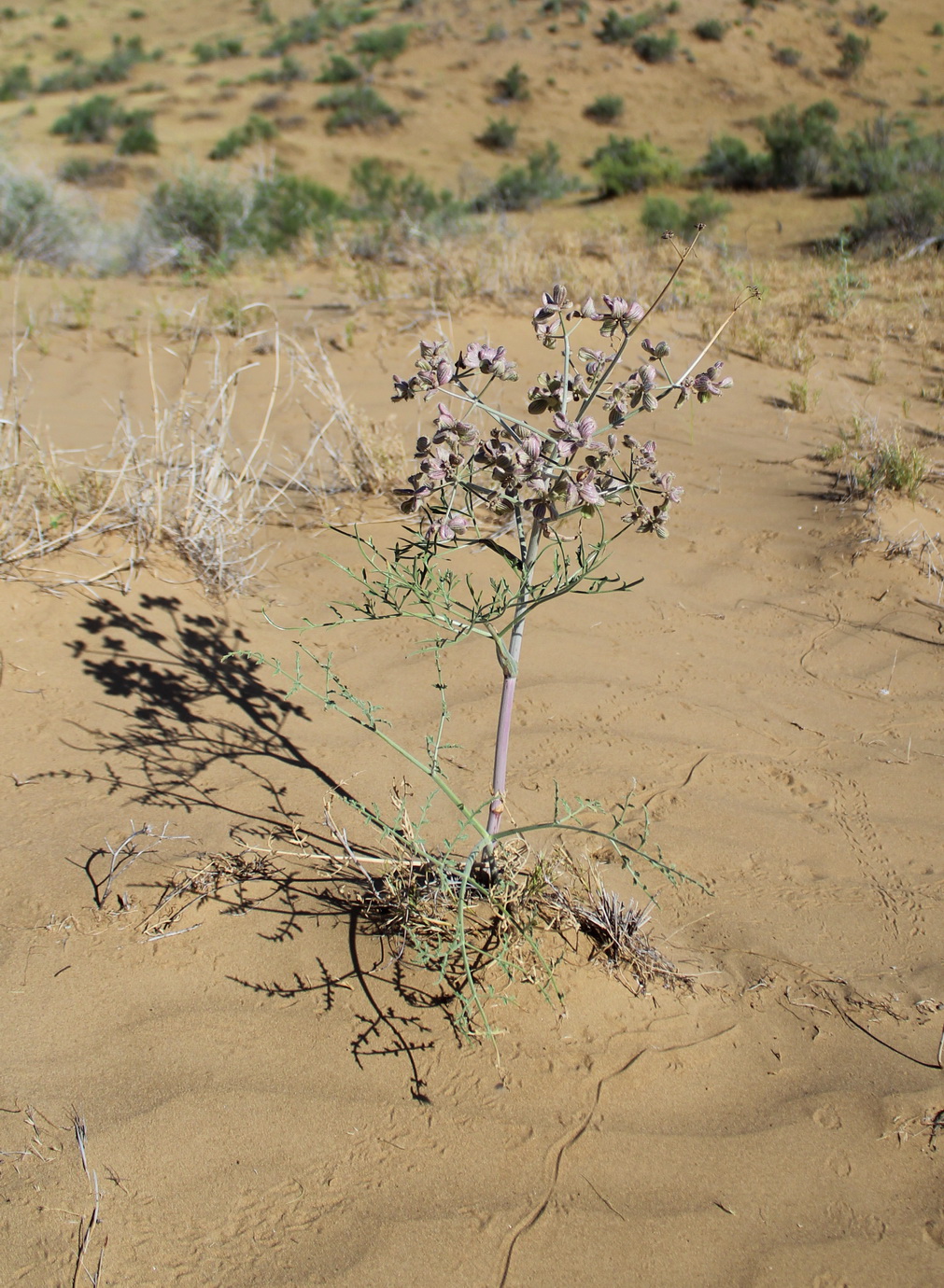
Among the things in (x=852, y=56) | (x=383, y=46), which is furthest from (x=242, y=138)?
(x=852, y=56)

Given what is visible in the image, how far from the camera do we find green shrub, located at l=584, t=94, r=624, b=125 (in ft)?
71.3

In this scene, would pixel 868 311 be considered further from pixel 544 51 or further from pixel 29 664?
pixel 544 51

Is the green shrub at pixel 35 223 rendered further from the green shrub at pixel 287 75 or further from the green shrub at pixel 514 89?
the green shrub at pixel 287 75

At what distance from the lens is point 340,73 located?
80.0ft

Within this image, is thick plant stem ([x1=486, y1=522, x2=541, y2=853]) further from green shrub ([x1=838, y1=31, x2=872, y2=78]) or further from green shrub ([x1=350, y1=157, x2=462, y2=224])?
green shrub ([x1=838, y1=31, x2=872, y2=78])

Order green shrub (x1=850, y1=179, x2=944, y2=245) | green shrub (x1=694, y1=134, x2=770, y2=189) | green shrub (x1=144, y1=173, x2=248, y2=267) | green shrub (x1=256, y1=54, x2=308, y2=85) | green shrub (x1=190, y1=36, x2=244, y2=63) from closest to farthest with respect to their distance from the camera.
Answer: green shrub (x1=850, y1=179, x2=944, y2=245), green shrub (x1=144, y1=173, x2=248, y2=267), green shrub (x1=694, y1=134, x2=770, y2=189), green shrub (x1=256, y1=54, x2=308, y2=85), green shrub (x1=190, y1=36, x2=244, y2=63)

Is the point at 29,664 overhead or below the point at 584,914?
overhead

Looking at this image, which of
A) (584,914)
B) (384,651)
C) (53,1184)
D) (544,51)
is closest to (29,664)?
(384,651)

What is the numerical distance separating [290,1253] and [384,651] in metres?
A: 1.81

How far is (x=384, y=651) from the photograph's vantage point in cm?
301

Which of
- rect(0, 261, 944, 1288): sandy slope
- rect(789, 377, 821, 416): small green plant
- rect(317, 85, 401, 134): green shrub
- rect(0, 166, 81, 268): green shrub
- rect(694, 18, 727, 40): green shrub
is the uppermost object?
rect(694, 18, 727, 40): green shrub

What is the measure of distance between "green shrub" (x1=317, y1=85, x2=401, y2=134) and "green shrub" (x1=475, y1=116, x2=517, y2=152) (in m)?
2.20

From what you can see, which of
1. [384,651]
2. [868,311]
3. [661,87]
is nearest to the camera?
[384,651]

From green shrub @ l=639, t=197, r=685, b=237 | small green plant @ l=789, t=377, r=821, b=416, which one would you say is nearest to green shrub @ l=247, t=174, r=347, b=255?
green shrub @ l=639, t=197, r=685, b=237
